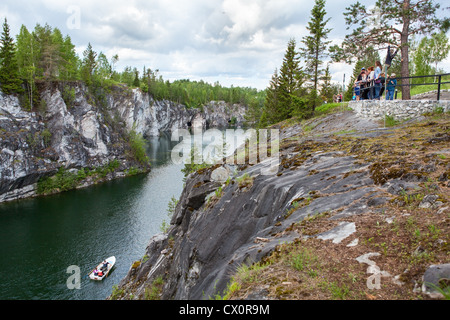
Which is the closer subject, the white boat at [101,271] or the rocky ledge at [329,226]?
the rocky ledge at [329,226]

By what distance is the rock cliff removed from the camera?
5569cm

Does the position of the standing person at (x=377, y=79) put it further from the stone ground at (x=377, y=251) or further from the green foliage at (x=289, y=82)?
the green foliage at (x=289, y=82)

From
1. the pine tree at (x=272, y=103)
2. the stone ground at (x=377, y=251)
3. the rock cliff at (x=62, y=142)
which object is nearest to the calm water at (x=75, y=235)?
the rock cliff at (x=62, y=142)

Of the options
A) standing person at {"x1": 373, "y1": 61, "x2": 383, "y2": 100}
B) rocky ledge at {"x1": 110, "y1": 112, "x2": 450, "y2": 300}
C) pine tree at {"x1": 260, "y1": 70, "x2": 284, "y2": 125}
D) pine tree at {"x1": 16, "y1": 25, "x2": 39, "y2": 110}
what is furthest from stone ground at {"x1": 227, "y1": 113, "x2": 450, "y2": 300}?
pine tree at {"x1": 16, "y1": 25, "x2": 39, "y2": 110}

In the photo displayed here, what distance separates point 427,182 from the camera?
5918mm

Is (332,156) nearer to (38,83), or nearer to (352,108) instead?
(352,108)

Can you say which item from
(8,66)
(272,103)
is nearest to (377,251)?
(272,103)

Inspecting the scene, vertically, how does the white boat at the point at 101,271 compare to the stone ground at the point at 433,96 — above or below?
below

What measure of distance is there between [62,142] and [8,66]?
723 inches

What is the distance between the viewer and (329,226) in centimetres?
560

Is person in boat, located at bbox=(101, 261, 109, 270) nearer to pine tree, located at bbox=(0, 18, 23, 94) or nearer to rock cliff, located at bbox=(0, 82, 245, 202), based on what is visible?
rock cliff, located at bbox=(0, 82, 245, 202)

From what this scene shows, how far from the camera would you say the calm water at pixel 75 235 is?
28.5 metres

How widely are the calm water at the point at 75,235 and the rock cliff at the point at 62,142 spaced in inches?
231

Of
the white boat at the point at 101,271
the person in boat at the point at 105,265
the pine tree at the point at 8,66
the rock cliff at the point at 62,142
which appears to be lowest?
the white boat at the point at 101,271
